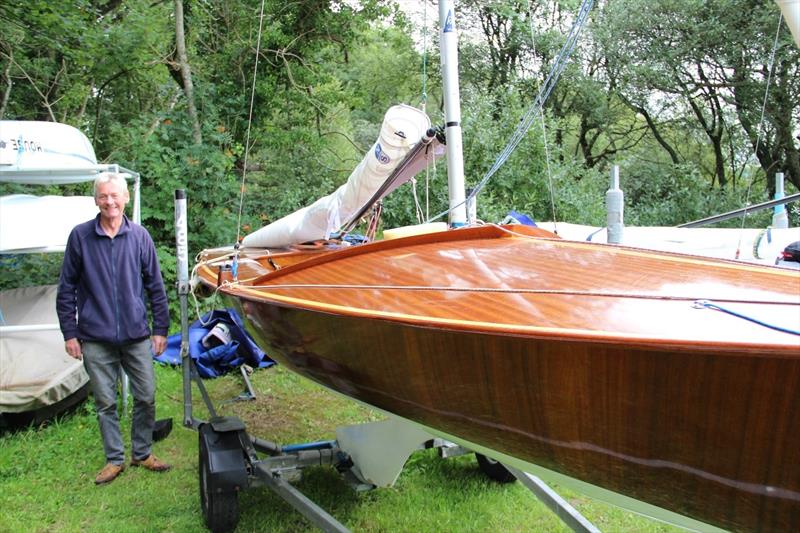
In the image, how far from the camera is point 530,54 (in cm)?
1292

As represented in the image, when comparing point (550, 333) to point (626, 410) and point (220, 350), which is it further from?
point (220, 350)

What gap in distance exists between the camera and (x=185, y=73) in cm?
675

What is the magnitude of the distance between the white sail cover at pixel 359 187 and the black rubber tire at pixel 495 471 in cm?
147

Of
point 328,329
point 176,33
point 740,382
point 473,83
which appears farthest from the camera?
point 473,83

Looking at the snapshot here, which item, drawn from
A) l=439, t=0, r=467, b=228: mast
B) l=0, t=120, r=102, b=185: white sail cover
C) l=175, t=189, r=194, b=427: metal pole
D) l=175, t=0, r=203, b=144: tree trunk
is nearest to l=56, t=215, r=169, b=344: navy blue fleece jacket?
l=175, t=189, r=194, b=427: metal pole

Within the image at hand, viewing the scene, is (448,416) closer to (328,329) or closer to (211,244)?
Result: (328,329)

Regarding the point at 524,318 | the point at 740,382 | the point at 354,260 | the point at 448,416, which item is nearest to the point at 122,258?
the point at 354,260

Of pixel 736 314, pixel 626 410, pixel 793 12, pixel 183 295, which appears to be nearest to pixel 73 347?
pixel 183 295

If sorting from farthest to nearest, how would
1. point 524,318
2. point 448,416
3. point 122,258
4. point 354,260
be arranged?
point 122,258 < point 354,260 < point 448,416 < point 524,318

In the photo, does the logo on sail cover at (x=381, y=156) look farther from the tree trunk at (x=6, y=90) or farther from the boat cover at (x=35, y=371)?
the tree trunk at (x=6, y=90)

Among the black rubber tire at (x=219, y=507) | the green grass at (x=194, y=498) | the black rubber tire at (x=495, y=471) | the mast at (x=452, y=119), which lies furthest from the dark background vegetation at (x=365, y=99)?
the black rubber tire at (x=219, y=507)

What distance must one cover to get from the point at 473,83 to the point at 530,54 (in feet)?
4.24

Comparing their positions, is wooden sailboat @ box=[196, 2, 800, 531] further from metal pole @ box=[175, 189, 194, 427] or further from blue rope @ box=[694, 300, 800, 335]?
metal pole @ box=[175, 189, 194, 427]

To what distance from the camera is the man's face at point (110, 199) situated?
2922 millimetres
